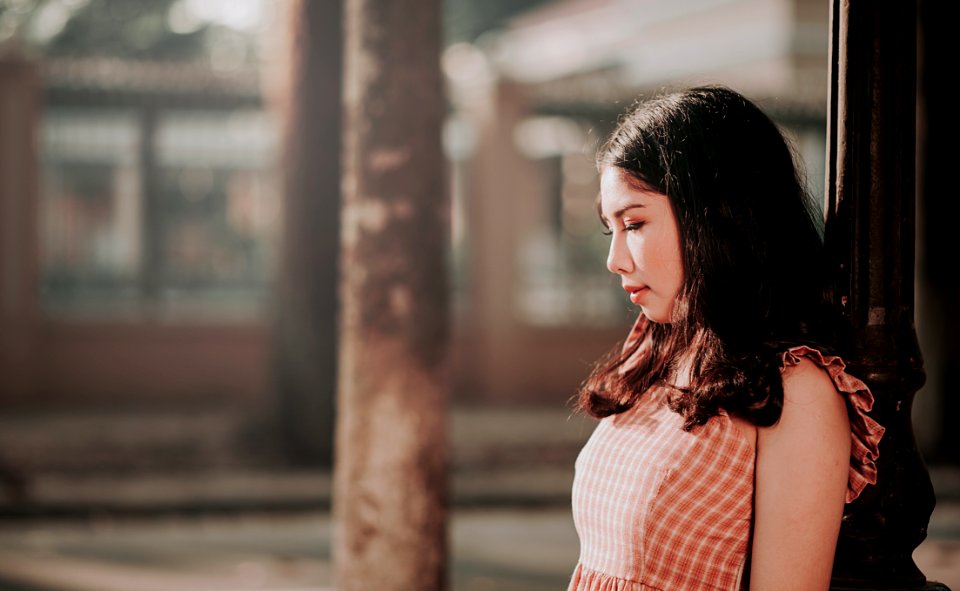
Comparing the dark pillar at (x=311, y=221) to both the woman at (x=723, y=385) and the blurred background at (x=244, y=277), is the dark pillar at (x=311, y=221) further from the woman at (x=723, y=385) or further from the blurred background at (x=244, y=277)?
the woman at (x=723, y=385)

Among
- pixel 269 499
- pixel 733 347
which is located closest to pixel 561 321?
pixel 269 499

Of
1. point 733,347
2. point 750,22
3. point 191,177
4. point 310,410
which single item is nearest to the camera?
point 733,347

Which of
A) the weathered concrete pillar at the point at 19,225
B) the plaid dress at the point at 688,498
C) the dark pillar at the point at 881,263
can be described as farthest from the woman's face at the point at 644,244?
the weathered concrete pillar at the point at 19,225

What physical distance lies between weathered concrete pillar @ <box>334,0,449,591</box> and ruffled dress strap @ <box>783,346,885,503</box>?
2.58 m

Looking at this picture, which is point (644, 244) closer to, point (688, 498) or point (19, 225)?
point (688, 498)

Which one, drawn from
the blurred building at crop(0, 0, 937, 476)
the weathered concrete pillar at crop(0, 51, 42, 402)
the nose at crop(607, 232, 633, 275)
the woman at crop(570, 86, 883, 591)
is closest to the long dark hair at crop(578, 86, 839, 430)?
the woman at crop(570, 86, 883, 591)

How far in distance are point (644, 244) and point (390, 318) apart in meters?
2.52

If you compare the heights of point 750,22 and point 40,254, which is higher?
point 750,22

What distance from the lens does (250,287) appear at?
48.1 ft

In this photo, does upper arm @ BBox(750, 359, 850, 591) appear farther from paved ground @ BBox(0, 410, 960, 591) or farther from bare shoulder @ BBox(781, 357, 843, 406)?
paved ground @ BBox(0, 410, 960, 591)

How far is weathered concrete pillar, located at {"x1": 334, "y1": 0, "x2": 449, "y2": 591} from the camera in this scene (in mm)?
4516

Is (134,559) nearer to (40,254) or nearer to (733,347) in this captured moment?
(733,347)

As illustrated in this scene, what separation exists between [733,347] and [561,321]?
13049mm

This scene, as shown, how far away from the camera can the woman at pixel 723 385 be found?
1960 mm
